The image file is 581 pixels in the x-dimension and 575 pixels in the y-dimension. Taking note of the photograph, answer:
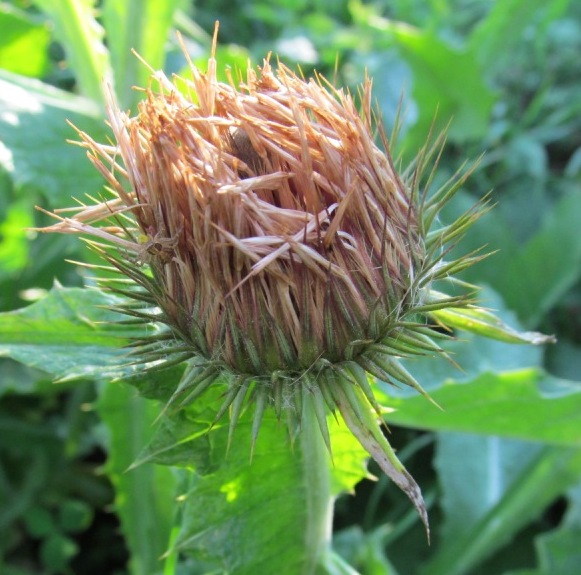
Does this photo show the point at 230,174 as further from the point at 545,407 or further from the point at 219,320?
the point at 545,407

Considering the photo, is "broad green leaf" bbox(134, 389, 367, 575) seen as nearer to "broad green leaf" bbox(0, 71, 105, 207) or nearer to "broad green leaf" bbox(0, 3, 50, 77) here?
"broad green leaf" bbox(0, 71, 105, 207)

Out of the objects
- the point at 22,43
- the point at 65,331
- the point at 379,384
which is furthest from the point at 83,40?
the point at 379,384

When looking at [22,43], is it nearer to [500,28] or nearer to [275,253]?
[500,28]

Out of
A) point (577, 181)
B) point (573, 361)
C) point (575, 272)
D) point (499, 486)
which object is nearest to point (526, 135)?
point (577, 181)

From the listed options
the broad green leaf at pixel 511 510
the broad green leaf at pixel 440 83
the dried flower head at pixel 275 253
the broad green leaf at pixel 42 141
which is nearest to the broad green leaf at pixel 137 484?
the broad green leaf at pixel 42 141

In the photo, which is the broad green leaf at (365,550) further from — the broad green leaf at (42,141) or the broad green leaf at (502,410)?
the broad green leaf at (42,141)
